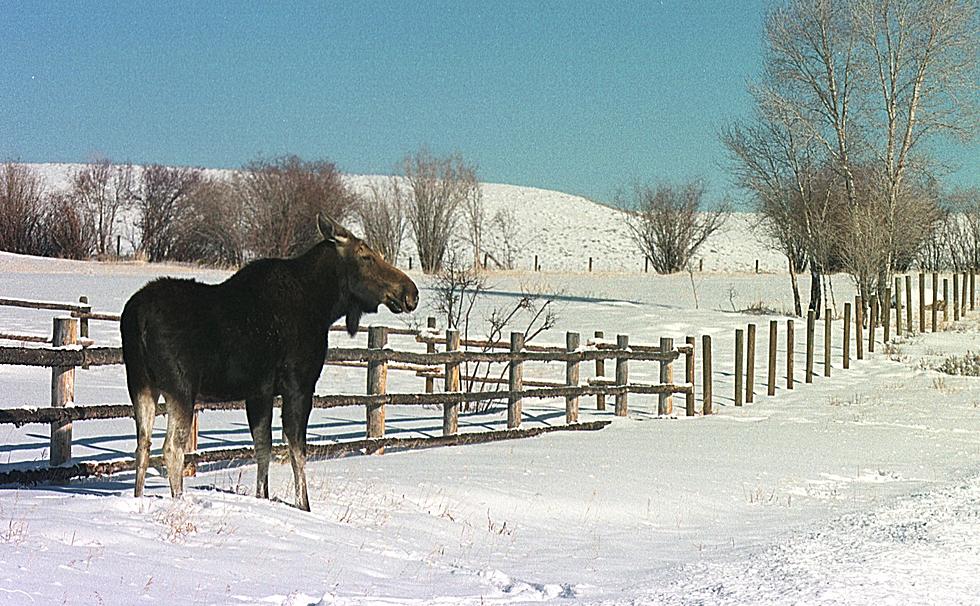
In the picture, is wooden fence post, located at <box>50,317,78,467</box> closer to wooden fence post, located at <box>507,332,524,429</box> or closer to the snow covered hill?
wooden fence post, located at <box>507,332,524,429</box>

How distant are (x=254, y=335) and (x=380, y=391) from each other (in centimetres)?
547

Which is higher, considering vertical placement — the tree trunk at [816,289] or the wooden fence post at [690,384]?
the tree trunk at [816,289]

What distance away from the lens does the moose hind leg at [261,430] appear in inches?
309

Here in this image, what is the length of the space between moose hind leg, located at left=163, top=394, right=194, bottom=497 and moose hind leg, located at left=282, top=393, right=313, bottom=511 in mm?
786

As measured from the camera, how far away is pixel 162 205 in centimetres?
6669

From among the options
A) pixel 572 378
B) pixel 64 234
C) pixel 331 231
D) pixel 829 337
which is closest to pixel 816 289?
pixel 829 337

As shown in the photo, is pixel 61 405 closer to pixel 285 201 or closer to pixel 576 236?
pixel 285 201

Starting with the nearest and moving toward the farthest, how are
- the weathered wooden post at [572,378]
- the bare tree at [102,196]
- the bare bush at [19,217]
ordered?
1. the weathered wooden post at [572,378]
2. the bare bush at [19,217]
3. the bare tree at [102,196]

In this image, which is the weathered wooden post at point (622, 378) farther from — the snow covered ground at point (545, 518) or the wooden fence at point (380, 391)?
the snow covered ground at point (545, 518)

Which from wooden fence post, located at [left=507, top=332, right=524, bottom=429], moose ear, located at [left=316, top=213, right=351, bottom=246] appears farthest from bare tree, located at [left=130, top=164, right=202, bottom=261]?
moose ear, located at [left=316, top=213, right=351, bottom=246]

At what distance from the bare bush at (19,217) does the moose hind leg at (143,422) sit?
58604 mm

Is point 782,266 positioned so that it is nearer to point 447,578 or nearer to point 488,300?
point 488,300

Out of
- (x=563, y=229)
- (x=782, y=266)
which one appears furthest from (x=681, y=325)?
(x=563, y=229)

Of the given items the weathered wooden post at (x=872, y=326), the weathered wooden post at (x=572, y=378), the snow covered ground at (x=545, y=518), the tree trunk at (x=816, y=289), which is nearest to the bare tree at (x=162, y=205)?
the tree trunk at (x=816, y=289)
